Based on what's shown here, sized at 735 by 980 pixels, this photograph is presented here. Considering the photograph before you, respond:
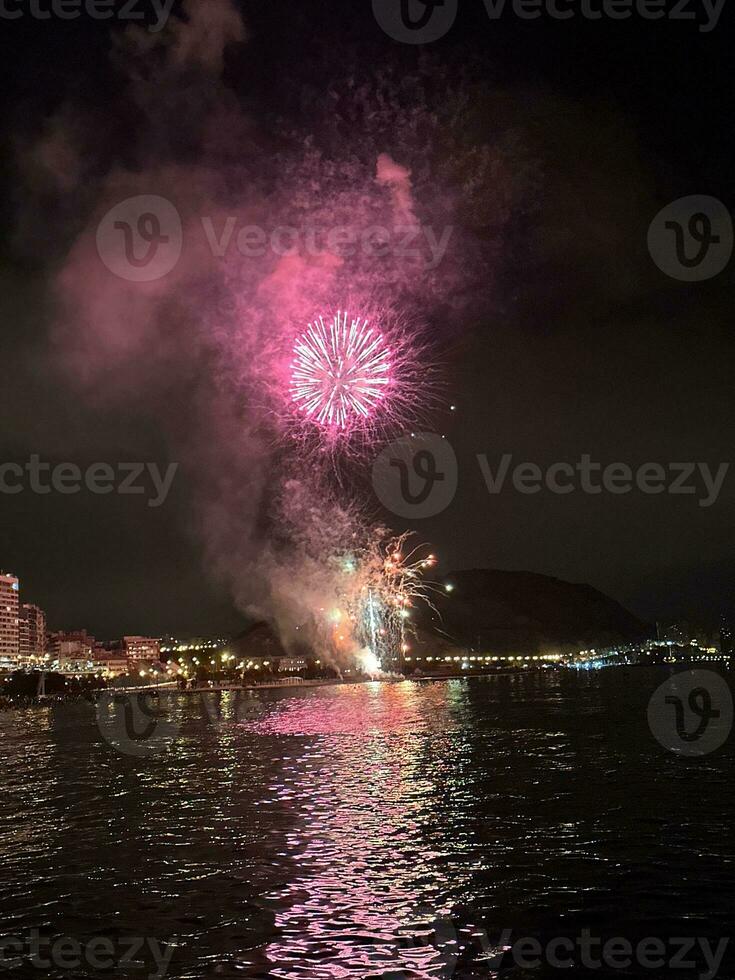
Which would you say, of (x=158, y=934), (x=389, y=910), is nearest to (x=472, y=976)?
(x=389, y=910)

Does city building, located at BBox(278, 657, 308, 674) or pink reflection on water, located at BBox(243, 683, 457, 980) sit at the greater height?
city building, located at BBox(278, 657, 308, 674)

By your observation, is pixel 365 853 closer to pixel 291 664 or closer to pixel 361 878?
pixel 361 878

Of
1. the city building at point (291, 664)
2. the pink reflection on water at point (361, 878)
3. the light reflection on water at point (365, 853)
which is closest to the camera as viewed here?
the pink reflection on water at point (361, 878)

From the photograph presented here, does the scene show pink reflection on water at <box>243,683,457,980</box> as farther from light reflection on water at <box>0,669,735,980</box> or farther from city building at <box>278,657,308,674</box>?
city building at <box>278,657,308,674</box>

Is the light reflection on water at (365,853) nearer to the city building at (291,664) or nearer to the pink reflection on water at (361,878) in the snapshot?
the pink reflection on water at (361,878)

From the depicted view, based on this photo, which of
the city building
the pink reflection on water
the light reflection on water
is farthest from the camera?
the city building

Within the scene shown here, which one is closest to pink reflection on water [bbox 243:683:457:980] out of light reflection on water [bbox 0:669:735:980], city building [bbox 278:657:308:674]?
light reflection on water [bbox 0:669:735:980]

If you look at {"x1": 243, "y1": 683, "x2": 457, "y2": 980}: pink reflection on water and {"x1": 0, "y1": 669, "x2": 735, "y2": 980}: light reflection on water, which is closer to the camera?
{"x1": 243, "y1": 683, "x2": 457, "y2": 980}: pink reflection on water

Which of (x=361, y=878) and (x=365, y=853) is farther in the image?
(x=365, y=853)

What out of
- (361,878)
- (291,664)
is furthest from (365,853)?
(291,664)

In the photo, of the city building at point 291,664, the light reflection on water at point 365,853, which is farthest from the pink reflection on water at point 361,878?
the city building at point 291,664
